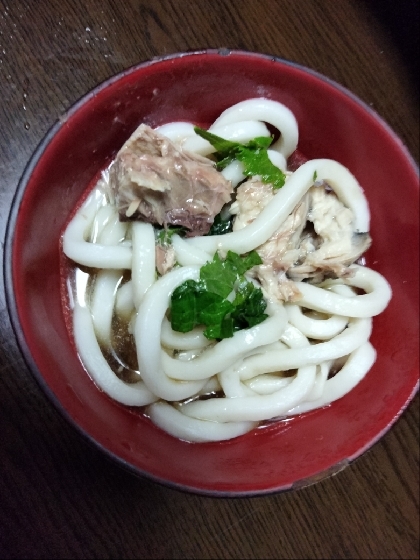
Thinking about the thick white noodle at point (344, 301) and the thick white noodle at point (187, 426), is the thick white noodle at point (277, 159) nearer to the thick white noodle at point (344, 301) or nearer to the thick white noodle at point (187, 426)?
the thick white noodle at point (344, 301)

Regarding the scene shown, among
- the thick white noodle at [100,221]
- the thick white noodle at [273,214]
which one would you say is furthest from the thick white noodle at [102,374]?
the thick white noodle at [273,214]

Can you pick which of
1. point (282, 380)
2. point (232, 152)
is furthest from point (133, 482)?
point (232, 152)

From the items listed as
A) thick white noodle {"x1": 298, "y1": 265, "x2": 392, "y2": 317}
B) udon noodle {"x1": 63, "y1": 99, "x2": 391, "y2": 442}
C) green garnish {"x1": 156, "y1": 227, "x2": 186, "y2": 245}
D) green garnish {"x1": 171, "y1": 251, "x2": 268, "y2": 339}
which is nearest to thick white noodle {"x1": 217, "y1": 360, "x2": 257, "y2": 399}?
udon noodle {"x1": 63, "y1": 99, "x2": 391, "y2": 442}

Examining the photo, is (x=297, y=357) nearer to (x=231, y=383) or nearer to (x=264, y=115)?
(x=231, y=383)

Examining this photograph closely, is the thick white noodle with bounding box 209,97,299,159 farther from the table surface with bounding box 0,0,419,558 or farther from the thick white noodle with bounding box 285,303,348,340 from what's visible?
the thick white noodle with bounding box 285,303,348,340

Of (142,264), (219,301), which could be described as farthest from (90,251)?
(219,301)

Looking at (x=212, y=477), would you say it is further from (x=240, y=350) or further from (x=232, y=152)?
(x=232, y=152)
